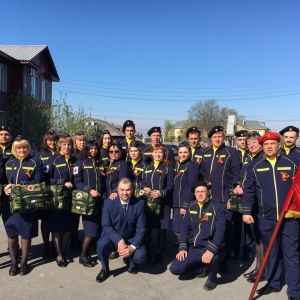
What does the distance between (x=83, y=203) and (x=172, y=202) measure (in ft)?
4.72

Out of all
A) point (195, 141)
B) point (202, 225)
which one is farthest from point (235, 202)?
point (195, 141)

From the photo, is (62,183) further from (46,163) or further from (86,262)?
(86,262)

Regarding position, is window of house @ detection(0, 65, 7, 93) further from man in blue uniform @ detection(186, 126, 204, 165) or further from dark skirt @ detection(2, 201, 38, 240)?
dark skirt @ detection(2, 201, 38, 240)

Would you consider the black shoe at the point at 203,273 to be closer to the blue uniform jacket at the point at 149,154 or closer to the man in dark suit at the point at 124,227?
the man in dark suit at the point at 124,227

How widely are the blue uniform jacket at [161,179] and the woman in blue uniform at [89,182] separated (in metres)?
0.77

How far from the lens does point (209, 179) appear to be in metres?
5.02

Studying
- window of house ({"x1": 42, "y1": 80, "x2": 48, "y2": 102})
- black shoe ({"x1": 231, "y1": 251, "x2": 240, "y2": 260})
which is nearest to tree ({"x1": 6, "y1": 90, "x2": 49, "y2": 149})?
window of house ({"x1": 42, "y1": 80, "x2": 48, "y2": 102})

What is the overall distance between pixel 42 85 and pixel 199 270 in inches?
908

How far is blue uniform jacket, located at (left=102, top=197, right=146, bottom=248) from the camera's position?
459cm

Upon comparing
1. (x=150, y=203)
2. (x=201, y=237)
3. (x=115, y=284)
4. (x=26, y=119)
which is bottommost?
(x=115, y=284)

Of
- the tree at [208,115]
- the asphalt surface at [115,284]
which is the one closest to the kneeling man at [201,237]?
the asphalt surface at [115,284]

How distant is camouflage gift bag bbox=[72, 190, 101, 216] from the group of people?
91 millimetres

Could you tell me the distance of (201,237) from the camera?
441 cm

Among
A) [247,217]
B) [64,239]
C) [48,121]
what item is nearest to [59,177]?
[64,239]
